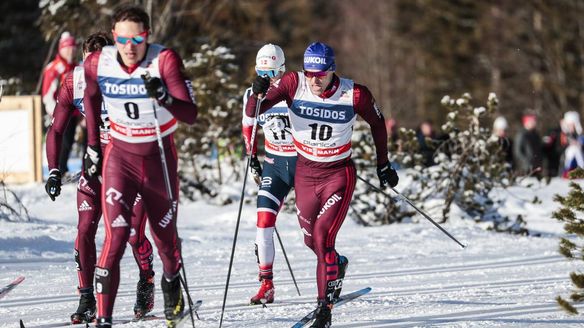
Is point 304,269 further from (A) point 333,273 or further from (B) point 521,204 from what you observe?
(B) point 521,204

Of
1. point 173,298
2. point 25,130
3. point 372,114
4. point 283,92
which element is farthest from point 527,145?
point 173,298

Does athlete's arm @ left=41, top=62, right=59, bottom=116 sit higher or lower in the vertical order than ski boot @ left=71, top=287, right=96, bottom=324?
higher

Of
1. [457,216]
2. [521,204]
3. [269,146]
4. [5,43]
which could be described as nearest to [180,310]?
[269,146]

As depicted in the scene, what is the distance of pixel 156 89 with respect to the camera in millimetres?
6602

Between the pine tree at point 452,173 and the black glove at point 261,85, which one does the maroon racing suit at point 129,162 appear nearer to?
the black glove at point 261,85

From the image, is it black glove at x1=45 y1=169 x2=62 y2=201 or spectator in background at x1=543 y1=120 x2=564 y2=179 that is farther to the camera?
spectator in background at x1=543 y1=120 x2=564 y2=179

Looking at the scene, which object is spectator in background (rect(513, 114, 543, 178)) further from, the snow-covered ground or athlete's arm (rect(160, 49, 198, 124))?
athlete's arm (rect(160, 49, 198, 124))

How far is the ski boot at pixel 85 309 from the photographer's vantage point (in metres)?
7.76

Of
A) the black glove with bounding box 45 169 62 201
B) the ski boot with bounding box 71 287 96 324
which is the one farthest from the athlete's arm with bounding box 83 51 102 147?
the ski boot with bounding box 71 287 96 324

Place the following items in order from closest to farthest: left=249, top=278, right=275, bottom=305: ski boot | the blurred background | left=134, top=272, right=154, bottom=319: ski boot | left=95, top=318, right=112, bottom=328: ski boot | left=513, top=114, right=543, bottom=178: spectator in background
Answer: left=95, top=318, right=112, bottom=328: ski boot < left=134, top=272, right=154, bottom=319: ski boot < left=249, top=278, right=275, bottom=305: ski boot < left=513, top=114, right=543, bottom=178: spectator in background < the blurred background

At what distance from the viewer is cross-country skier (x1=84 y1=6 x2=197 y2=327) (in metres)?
6.84

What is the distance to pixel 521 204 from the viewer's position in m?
17.9

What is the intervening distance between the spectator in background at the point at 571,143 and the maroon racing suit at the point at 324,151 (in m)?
14.5

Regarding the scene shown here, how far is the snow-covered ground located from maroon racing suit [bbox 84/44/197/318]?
0.98 meters
